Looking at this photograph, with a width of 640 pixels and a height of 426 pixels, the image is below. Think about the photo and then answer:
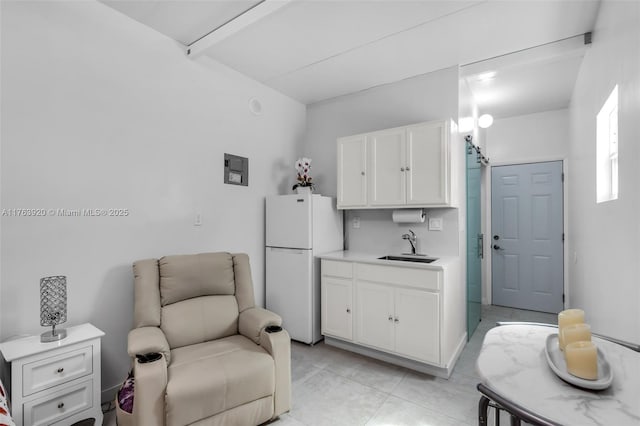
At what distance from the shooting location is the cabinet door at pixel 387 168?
284 cm

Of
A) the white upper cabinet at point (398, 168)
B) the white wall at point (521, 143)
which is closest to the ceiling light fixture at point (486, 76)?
the white upper cabinet at point (398, 168)

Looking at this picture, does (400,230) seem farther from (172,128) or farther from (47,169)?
(47,169)

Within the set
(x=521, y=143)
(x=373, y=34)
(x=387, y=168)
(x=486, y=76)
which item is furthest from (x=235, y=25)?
(x=521, y=143)

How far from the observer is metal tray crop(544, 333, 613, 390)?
0.86m

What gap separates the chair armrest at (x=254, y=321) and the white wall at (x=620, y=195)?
1.98 meters

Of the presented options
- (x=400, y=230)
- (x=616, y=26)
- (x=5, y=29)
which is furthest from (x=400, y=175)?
(x=5, y=29)

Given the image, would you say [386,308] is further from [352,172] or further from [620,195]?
[620,195]

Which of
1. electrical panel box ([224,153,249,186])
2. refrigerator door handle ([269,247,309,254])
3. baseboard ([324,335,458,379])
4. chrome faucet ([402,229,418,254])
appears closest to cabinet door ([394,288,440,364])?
baseboard ([324,335,458,379])

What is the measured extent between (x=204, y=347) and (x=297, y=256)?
4.21 ft

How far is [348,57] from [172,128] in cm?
170

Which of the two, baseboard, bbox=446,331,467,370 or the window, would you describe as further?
baseboard, bbox=446,331,467,370

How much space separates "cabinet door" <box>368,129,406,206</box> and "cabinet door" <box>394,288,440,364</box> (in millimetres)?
872

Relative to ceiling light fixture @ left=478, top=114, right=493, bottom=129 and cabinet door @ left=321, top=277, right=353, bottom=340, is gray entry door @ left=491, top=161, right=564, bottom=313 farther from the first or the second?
cabinet door @ left=321, top=277, right=353, bottom=340

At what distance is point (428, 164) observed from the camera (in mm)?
2705
